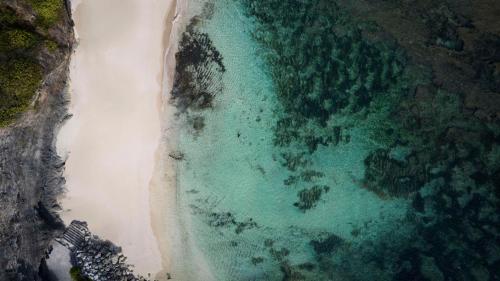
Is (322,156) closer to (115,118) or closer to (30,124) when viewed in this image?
(115,118)

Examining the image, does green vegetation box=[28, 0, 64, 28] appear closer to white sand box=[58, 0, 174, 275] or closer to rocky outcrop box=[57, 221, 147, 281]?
white sand box=[58, 0, 174, 275]

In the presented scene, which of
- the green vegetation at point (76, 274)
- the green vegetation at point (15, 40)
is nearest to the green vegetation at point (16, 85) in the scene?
the green vegetation at point (15, 40)

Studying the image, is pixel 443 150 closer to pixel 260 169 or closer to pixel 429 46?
pixel 429 46

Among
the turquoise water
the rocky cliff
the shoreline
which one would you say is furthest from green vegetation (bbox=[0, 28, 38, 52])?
the turquoise water

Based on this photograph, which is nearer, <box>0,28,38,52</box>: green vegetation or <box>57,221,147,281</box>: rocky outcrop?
<box>0,28,38,52</box>: green vegetation

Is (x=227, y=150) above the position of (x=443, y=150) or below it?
below

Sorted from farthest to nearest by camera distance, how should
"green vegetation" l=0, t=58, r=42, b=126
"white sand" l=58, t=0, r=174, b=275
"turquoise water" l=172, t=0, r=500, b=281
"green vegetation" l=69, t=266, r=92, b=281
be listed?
"turquoise water" l=172, t=0, r=500, b=281 → "white sand" l=58, t=0, r=174, b=275 → "green vegetation" l=69, t=266, r=92, b=281 → "green vegetation" l=0, t=58, r=42, b=126

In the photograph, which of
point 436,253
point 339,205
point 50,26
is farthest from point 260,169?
point 50,26
